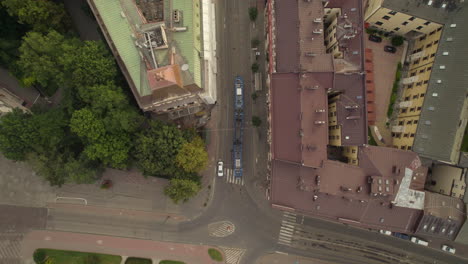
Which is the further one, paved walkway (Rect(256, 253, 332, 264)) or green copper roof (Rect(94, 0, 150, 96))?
paved walkway (Rect(256, 253, 332, 264))

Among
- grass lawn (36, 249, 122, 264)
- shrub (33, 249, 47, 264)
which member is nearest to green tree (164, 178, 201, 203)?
grass lawn (36, 249, 122, 264)

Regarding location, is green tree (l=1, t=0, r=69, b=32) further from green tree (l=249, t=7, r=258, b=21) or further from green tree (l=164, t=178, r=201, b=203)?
green tree (l=164, t=178, r=201, b=203)

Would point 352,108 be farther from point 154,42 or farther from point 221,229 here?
point 154,42

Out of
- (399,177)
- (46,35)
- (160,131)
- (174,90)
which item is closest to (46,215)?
(160,131)

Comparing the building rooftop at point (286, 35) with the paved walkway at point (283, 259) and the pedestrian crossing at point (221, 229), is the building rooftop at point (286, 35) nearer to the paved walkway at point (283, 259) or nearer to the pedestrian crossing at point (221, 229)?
the pedestrian crossing at point (221, 229)

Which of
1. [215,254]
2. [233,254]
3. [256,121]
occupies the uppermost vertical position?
[256,121]

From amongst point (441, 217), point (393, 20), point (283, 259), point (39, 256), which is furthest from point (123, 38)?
point (441, 217)
